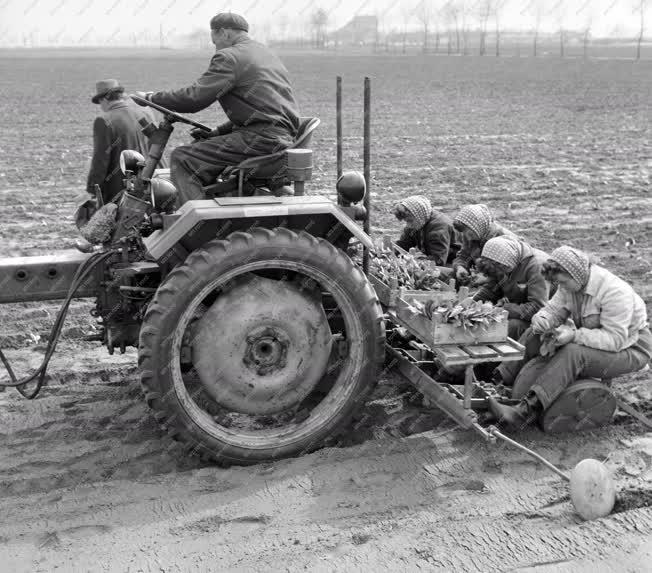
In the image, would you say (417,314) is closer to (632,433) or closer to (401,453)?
(401,453)

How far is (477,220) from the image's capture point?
5.93 m

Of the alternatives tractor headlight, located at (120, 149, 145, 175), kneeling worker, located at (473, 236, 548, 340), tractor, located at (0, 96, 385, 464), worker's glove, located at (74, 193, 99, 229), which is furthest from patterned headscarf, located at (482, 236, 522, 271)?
worker's glove, located at (74, 193, 99, 229)

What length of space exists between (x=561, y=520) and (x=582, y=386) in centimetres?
106

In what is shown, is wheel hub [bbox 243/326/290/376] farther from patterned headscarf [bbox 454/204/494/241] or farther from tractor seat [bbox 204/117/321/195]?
patterned headscarf [bbox 454/204/494/241]

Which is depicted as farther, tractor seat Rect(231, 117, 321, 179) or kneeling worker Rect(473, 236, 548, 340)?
kneeling worker Rect(473, 236, 548, 340)

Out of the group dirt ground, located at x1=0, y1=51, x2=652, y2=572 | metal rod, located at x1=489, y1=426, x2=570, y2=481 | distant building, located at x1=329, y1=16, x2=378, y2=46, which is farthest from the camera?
distant building, located at x1=329, y1=16, x2=378, y2=46

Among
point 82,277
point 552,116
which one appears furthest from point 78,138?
point 82,277

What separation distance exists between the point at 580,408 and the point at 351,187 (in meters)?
1.80

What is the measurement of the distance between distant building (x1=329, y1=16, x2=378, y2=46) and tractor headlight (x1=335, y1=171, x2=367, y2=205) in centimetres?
11391

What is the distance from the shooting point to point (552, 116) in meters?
21.9

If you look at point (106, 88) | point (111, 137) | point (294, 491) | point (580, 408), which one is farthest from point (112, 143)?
point (580, 408)

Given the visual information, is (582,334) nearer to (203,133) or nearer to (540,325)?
(540,325)

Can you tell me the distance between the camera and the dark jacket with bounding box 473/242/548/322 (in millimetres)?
5405

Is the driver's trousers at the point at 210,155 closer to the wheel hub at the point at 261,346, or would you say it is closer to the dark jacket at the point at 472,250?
the wheel hub at the point at 261,346
